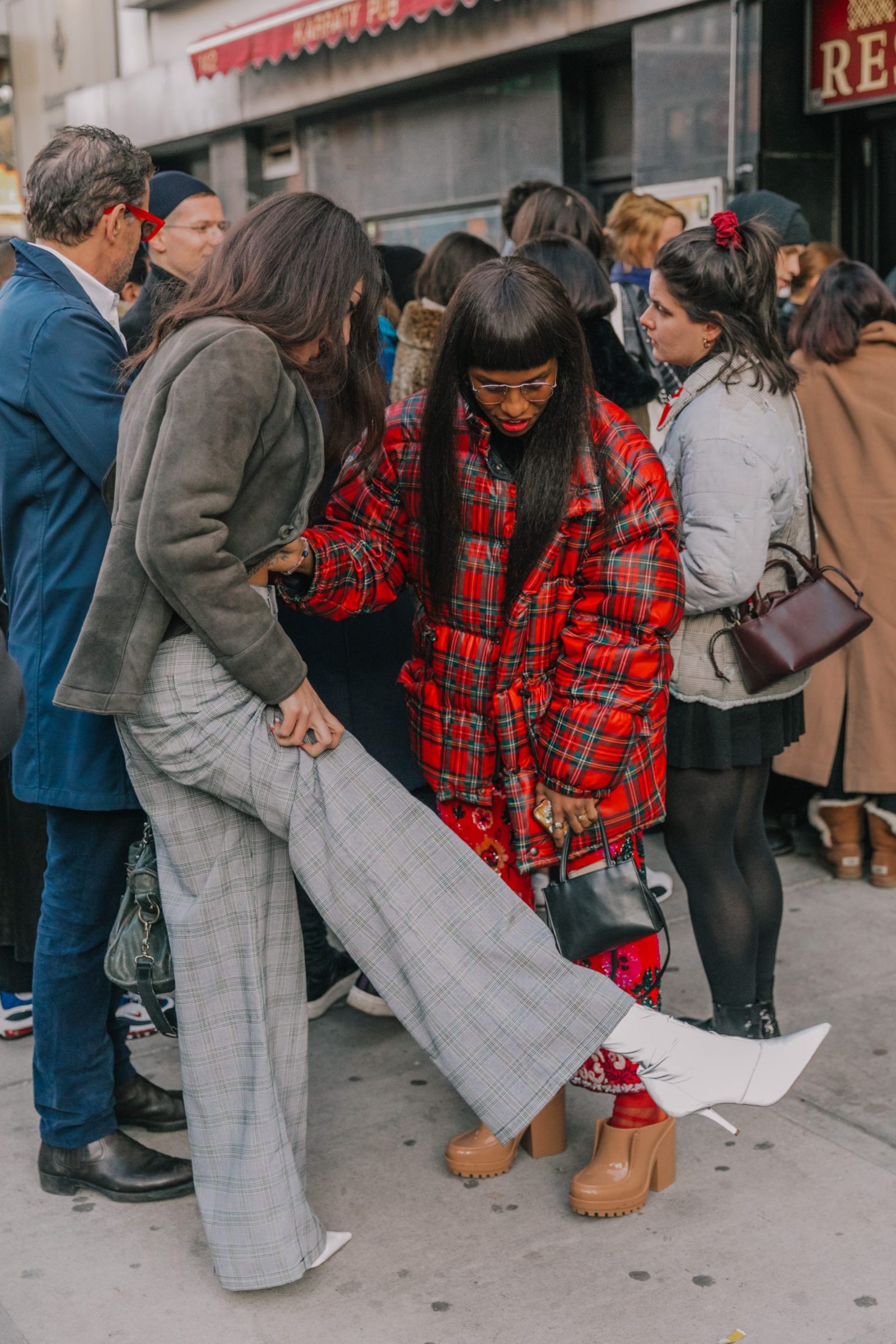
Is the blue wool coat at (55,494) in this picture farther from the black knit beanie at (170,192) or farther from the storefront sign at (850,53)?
the storefront sign at (850,53)

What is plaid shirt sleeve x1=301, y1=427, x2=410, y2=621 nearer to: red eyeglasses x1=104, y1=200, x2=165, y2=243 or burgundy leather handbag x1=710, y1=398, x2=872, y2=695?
red eyeglasses x1=104, y1=200, x2=165, y2=243

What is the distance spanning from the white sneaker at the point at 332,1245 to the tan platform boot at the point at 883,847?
243cm

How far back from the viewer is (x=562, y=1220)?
2721 mm

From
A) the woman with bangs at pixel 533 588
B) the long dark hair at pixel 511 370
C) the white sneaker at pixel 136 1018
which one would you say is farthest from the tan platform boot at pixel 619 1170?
the white sneaker at pixel 136 1018

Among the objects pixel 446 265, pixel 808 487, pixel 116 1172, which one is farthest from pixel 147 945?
pixel 446 265

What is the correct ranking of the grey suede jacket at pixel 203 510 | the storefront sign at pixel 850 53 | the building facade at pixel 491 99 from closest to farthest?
the grey suede jacket at pixel 203 510 < the storefront sign at pixel 850 53 < the building facade at pixel 491 99

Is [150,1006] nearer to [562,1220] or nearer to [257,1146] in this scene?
[257,1146]

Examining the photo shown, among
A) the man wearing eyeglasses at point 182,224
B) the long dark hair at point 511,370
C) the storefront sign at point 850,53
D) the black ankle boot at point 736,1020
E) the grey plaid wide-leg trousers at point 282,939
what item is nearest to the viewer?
the grey plaid wide-leg trousers at point 282,939

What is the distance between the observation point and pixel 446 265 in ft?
14.6

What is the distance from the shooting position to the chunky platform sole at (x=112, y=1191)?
2.82 m

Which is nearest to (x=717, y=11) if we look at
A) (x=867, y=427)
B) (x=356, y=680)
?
(x=867, y=427)

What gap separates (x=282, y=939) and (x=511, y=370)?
44.5 inches

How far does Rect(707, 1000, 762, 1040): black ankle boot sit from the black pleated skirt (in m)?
0.56

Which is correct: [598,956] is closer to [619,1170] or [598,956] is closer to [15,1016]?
[619,1170]
